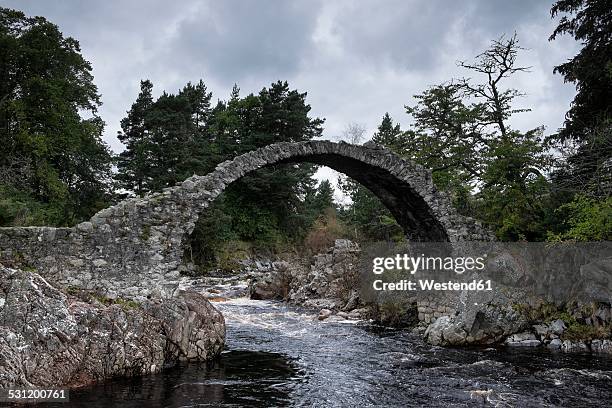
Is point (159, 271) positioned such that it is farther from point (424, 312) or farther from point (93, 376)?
point (424, 312)

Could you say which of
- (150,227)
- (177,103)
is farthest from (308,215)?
(150,227)

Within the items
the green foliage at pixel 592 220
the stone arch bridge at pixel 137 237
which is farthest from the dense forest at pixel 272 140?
the stone arch bridge at pixel 137 237

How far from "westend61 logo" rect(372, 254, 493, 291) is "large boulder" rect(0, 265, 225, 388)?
280 inches

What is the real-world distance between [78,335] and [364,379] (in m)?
4.36

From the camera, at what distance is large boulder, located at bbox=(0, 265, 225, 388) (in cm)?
618

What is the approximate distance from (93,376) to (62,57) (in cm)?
1784

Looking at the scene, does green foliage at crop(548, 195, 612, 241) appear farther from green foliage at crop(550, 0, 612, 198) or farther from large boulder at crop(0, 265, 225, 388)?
large boulder at crop(0, 265, 225, 388)

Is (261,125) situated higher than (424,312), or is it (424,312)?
(261,125)

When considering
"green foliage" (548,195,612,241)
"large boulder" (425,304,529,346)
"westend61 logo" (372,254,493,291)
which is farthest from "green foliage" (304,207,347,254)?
"green foliage" (548,195,612,241)

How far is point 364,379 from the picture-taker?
765 cm

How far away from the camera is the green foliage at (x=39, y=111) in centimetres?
1877

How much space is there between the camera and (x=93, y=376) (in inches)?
265

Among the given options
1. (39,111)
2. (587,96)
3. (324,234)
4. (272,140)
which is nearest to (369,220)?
(324,234)

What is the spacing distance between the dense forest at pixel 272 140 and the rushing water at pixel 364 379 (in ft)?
11.6
